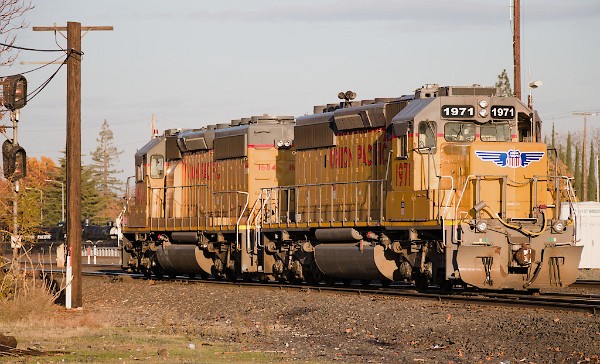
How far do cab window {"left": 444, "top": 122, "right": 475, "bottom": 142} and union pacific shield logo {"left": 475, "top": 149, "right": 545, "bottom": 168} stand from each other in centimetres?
66

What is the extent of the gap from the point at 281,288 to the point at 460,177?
5541mm

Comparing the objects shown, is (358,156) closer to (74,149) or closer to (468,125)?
(468,125)

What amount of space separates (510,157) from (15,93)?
10.3 meters

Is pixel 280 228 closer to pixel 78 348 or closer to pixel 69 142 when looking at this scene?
pixel 69 142

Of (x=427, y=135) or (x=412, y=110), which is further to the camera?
Answer: (x=412, y=110)

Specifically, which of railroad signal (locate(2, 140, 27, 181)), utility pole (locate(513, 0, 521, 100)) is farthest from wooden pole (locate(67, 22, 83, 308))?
utility pole (locate(513, 0, 521, 100))

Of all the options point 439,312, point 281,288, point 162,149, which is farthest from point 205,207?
point 439,312

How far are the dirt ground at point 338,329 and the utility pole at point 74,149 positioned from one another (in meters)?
1.06

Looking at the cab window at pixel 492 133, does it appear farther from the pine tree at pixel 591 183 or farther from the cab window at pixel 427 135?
the pine tree at pixel 591 183

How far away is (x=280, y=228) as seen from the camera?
2386 centimetres

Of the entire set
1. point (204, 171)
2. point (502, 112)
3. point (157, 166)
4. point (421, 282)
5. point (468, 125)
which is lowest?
point (421, 282)

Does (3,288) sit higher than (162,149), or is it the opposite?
(162,149)

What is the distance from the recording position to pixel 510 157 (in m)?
19.4

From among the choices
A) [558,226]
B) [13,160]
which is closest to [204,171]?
[13,160]
